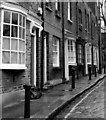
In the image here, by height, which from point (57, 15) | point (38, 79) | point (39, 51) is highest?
point (57, 15)

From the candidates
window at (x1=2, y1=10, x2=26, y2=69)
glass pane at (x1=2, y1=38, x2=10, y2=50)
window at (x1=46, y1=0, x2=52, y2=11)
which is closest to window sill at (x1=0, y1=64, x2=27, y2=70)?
window at (x1=2, y1=10, x2=26, y2=69)

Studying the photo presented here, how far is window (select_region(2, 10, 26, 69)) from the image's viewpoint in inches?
310

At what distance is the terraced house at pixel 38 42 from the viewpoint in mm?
7945

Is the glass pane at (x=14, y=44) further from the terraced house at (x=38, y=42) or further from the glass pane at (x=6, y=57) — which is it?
the glass pane at (x=6, y=57)

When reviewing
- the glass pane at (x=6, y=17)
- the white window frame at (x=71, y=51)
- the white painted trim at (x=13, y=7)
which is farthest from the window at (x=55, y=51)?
the glass pane at (x=6, y=17)

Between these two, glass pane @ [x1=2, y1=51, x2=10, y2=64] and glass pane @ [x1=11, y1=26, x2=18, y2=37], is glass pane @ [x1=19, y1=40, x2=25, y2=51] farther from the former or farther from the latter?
glass pane @ [x1=2, y1=51, x2=10, y2=64]

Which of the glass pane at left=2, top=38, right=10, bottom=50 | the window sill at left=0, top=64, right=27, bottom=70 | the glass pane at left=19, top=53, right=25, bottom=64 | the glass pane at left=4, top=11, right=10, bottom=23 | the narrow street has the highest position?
the glass pane at left=4, top=11, right=10, bottom=23

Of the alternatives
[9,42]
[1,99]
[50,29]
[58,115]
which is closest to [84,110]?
[58,115]

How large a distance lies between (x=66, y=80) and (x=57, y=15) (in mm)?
4611

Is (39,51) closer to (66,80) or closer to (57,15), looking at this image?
(57,15)

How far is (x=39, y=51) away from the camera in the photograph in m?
11.3

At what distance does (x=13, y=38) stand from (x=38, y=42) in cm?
322

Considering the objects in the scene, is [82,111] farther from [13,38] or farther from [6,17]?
[6,17]

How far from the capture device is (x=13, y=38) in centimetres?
813
